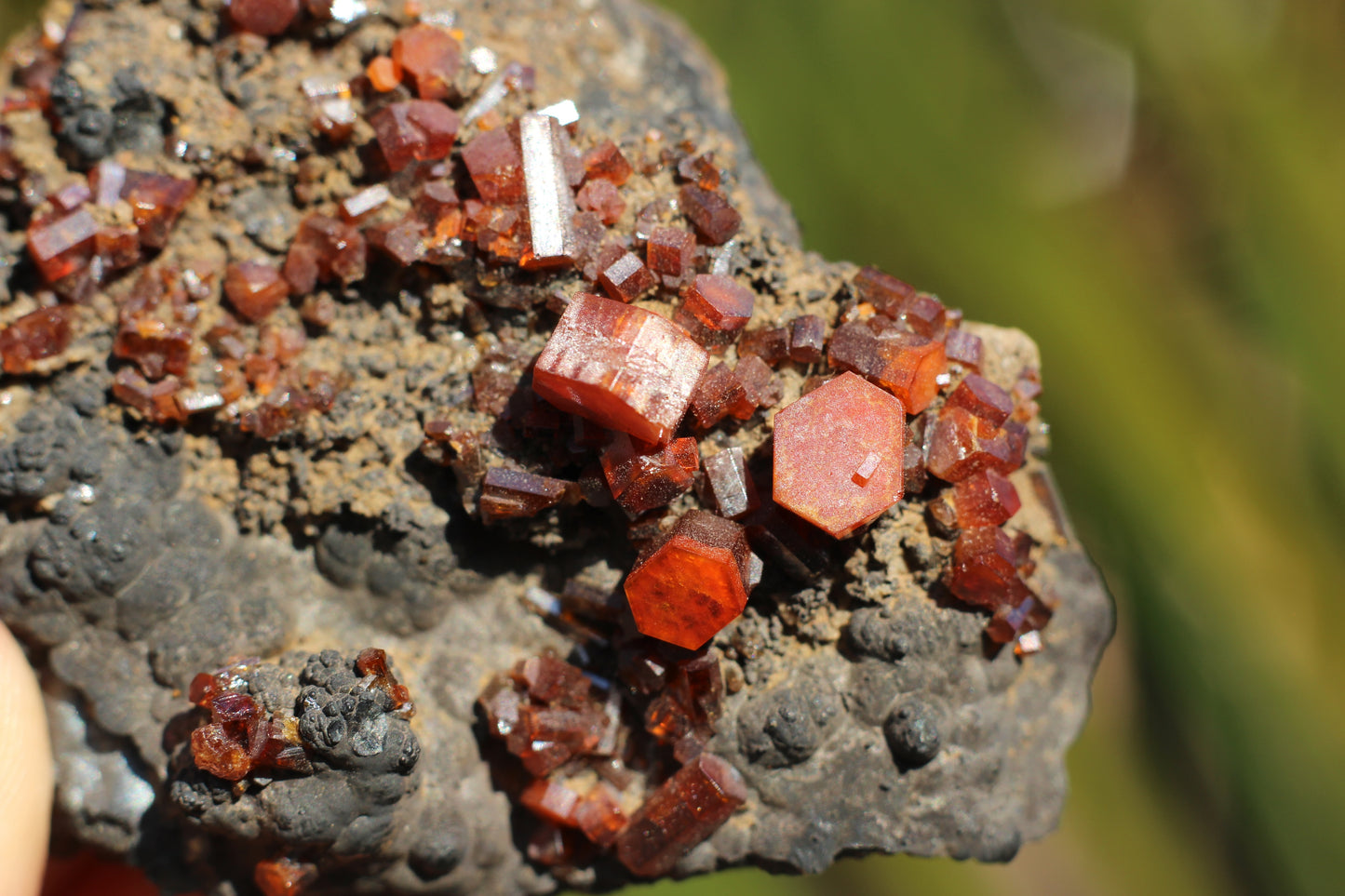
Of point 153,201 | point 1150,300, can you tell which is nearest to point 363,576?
point 153,201

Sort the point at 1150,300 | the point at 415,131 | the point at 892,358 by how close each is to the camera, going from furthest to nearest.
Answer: the point at 1150,300 → the point at 415,131 → the point at 892,358

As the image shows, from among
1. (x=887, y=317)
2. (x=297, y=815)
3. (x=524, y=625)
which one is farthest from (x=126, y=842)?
(x=887, y=317)

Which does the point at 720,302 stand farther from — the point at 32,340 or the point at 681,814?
the point at 32,340

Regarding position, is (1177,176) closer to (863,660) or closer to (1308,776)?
(1308,776)

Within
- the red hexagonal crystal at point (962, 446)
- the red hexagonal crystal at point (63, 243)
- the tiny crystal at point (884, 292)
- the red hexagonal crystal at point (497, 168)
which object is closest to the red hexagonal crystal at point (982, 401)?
the red hexagonal crystal at point (962, 446)

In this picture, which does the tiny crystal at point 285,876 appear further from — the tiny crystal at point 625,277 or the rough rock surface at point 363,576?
the tiny crystal at point 625,277
